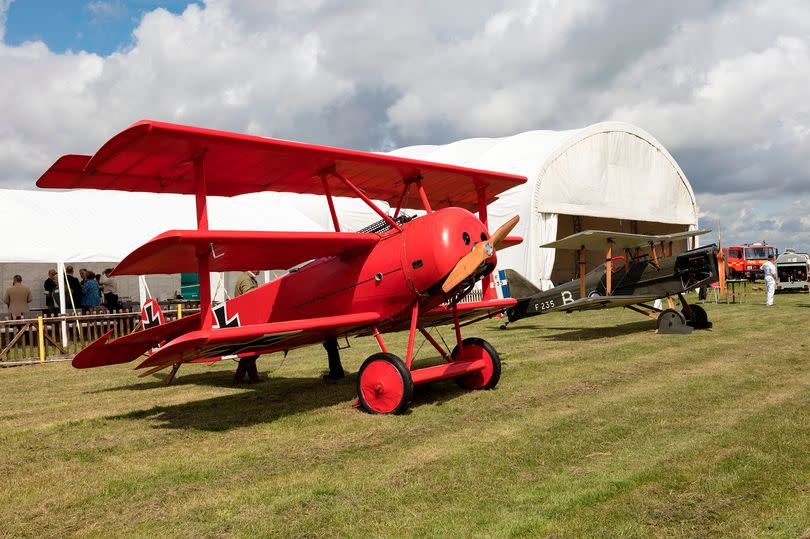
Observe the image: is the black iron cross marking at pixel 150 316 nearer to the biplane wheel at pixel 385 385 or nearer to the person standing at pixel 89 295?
the biplane wheel at pixel 385 385

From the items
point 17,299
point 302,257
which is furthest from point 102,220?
point 302,257

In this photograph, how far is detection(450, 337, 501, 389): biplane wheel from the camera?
23.1 feet

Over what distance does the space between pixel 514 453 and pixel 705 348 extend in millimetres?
6638

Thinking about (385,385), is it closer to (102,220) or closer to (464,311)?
(464,311)

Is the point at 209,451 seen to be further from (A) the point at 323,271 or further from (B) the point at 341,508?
(A) the point at 323,271

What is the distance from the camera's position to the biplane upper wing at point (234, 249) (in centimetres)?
525

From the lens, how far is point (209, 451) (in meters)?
5.02

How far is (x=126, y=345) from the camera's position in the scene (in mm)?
7301

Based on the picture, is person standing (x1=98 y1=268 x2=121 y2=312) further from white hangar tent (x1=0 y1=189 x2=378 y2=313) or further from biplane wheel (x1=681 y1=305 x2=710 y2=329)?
biplane wheel (x1=681 y1=305 x2=710 y2=329)

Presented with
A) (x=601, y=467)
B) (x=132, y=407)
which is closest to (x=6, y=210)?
(x=132, y=407)

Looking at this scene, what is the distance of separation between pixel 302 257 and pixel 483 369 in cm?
238

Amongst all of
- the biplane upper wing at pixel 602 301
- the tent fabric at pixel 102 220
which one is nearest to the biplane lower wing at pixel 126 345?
→ the biplane upper wing at pixel 602 301

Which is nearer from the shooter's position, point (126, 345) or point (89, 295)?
point (126, 345)

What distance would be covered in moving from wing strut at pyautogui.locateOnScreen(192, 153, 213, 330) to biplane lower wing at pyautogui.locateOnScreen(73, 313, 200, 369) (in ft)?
5.68
